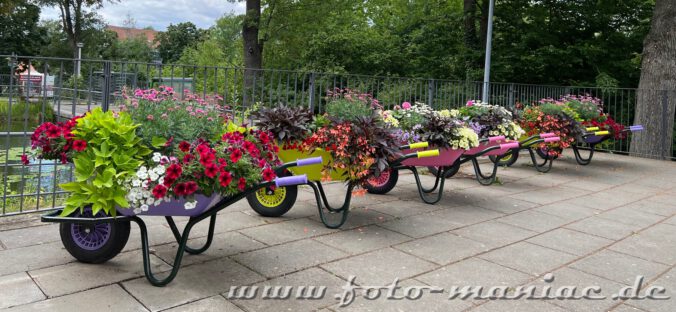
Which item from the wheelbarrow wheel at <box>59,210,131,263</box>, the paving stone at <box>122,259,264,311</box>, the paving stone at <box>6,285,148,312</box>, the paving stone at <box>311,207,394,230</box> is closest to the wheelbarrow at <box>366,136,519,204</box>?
the paving stone at <box>311,207,394,230</box>

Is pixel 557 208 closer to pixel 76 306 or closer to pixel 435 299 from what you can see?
pixel 435 299

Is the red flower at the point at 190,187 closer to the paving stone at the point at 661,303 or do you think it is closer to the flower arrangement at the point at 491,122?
the paving stone at the point at 661,303

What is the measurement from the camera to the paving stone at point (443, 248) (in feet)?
12.4

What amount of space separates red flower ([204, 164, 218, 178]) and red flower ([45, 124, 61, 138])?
868mm

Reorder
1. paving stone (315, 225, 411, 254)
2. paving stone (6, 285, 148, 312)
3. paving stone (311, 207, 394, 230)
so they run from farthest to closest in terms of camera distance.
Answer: paving stone (311, 207, 394, 230) < paving stone (315, 225, 411, 254) < paving stone (6, 285, 148, 312)

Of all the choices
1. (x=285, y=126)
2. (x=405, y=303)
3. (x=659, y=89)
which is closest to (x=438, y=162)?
(x=285, y=126)

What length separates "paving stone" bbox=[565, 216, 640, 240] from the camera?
184 inches

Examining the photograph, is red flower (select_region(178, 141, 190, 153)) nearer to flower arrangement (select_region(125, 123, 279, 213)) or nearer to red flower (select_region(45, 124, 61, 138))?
flower arrangement (select_region(125, 123, 279, 213))

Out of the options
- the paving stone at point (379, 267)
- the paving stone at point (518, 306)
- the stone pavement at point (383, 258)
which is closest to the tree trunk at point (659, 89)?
the stone pavement at point (383, 258)

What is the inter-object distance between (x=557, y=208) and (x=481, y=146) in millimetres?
1056

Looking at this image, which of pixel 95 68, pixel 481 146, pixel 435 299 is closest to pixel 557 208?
pixel 481 146

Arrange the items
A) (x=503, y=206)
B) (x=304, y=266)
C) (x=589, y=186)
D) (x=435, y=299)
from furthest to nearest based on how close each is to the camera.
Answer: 1. (x=589, y=186)
2. (x=503, y=206)
3. (x=304, y=266)
4. (x=435, y=299)

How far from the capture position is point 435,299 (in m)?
2.99

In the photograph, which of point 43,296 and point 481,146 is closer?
point 43,296
